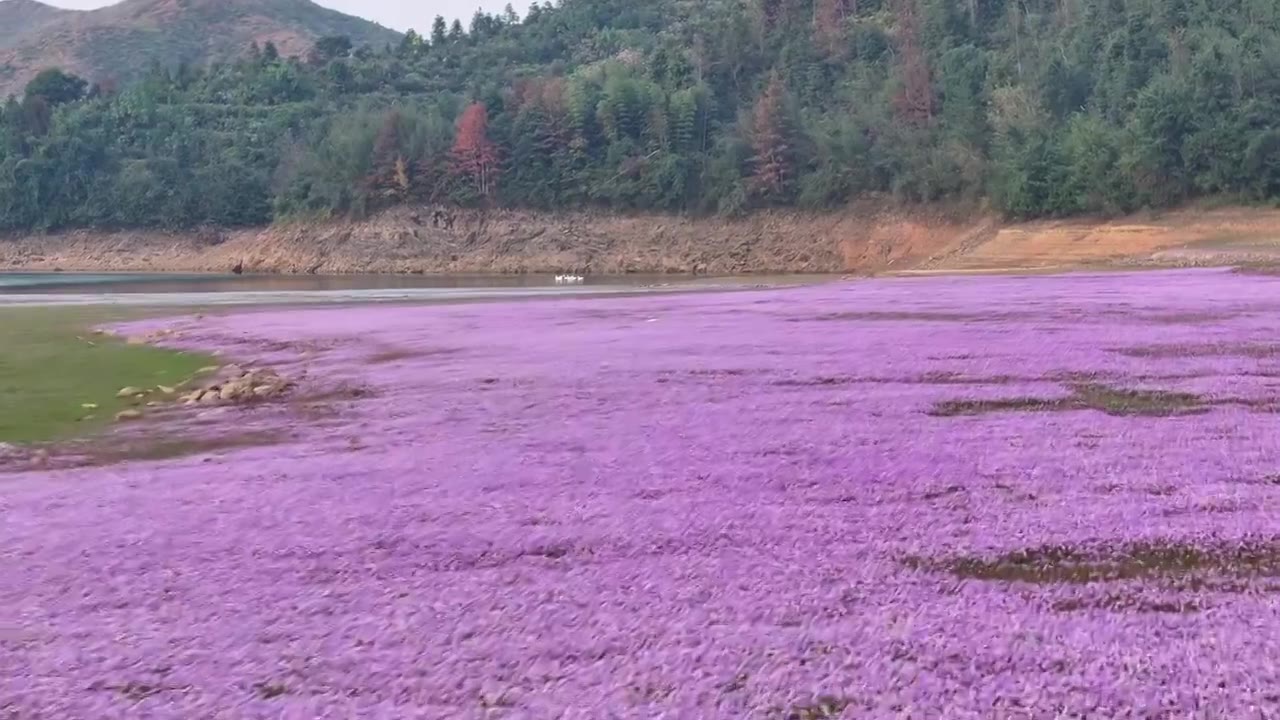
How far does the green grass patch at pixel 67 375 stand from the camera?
16203mm

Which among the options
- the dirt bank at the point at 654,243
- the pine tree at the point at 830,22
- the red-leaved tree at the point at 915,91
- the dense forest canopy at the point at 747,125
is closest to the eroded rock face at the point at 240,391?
the dirt bank at the point at 654,243

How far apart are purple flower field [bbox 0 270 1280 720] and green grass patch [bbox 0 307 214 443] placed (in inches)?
95.1

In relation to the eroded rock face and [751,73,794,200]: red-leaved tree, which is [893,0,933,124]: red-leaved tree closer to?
[751,73,794,200]: red-leaved tree

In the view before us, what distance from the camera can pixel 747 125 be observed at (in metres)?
106

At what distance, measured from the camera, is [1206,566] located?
23.0 ft

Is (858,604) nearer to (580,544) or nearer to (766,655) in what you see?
(766,655)

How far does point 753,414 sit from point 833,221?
82.2 m

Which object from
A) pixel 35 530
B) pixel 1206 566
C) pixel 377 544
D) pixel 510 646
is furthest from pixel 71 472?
pixel 1206 566

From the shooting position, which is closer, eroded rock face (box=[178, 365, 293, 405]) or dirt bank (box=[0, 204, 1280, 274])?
eroded rock face (box=[178, 365, 293, 405])

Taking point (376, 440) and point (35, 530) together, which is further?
point (376, 440)

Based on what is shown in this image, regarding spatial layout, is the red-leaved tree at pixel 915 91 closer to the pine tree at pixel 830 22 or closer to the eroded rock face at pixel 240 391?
the pine tree at pixel 830 22

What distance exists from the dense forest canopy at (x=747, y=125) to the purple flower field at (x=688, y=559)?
2650 inches

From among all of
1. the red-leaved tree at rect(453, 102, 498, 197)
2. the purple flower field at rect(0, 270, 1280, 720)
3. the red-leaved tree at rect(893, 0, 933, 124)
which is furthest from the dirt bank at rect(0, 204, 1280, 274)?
the purple flower field at rect(0, 270, 1280, 720)

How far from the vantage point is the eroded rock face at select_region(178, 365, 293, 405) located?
1791cm
